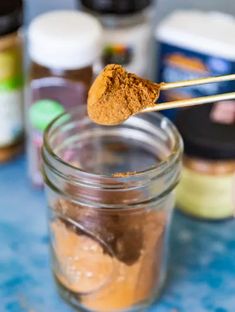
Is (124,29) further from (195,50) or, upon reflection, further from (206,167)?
(206,167)

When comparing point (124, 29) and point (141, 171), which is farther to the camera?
point (124, 29)

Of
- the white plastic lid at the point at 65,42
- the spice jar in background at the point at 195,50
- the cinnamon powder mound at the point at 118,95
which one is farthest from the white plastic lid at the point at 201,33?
the cinnamon powder mound at the point at 118,95

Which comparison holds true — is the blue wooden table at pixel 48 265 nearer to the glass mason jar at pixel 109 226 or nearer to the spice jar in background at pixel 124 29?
the glass mason jar at pixel 109 226

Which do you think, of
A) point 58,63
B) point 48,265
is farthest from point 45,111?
point 48,265

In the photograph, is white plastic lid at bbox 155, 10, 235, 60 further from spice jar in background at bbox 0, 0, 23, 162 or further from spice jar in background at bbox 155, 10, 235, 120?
spice jar in background at bbox 0, 0, 23, 162

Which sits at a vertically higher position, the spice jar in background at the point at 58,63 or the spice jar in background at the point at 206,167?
the spice jar in background at the point at 58,63
